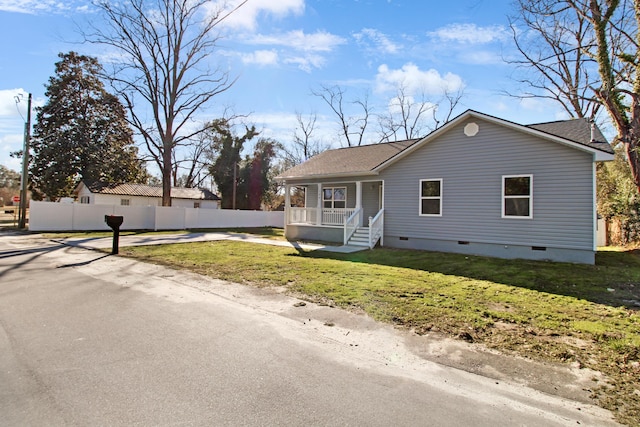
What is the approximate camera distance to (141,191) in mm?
33625

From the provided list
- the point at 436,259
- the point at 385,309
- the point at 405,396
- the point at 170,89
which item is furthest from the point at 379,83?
the point at 405,396

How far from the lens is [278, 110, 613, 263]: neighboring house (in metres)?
9.48

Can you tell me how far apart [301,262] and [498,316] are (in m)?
5.60

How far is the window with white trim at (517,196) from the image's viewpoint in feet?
33.3

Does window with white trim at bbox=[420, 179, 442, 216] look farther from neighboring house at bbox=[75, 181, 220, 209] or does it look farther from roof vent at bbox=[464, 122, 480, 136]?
neighboring house at bbox=[75, 181, 220, 209]

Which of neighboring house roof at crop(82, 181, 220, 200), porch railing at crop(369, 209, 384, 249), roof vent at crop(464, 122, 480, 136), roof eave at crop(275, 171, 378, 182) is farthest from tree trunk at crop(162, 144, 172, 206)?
roof vent at crop(464, 122, 480, 136)

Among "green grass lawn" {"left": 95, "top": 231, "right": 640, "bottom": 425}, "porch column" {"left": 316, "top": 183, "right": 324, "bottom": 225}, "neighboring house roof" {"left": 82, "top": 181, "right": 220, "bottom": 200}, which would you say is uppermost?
"neighboring house roof" {"left": 82, "top": 181, "right": 220, "bottom": 200}

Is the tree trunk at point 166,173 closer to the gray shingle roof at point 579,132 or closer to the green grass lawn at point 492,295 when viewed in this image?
the green grass lawn at point 492,295

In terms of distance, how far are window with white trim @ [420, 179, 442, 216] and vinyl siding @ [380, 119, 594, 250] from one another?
0.55 feet

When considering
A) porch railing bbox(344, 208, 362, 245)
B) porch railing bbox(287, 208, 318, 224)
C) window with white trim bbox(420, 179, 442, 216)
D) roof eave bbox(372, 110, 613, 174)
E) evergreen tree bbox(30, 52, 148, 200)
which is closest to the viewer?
roof eave bbox(372, 110, 613, 174)

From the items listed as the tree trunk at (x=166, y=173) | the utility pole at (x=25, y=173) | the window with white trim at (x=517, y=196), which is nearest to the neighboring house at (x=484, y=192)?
the window with white trim at (x=517, y=196)

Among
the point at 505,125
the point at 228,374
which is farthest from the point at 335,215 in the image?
the point at 228,374

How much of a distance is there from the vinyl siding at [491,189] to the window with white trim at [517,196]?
125mm

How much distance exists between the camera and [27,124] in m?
21.7
